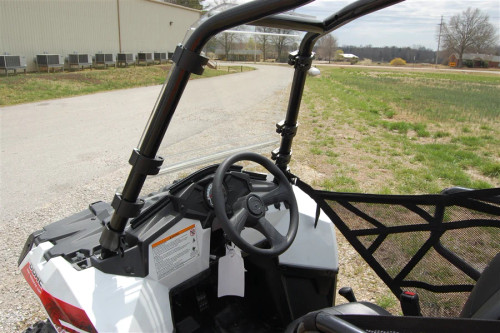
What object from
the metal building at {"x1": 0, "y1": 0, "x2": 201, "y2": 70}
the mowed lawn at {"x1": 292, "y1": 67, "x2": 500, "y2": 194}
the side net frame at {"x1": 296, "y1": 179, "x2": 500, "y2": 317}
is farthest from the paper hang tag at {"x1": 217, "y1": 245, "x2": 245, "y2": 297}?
the metal building at {"x1": 0, "y1": 0, "x2": 201, "y2": 70}

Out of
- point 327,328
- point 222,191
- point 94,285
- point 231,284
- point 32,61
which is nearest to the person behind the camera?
point 327,328

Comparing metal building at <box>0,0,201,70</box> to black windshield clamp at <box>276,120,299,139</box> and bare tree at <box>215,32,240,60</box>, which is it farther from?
bare tree at <box>215,32,240,60</box>

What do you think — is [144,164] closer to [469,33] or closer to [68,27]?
[469,33]

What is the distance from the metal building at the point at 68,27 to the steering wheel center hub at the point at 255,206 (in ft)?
53.1

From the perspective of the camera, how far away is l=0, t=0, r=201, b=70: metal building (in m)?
18.6

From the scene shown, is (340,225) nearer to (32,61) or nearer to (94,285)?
(94,285)

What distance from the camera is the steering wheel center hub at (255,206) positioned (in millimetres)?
1852

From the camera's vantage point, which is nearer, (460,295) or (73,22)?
(460,295)

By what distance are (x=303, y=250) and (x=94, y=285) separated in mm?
1178

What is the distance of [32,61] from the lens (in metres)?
19.9

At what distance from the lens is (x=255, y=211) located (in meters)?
1.86

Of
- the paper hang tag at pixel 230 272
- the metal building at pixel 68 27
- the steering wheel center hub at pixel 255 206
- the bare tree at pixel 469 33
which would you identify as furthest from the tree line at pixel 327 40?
the metal building at pixel 68 27

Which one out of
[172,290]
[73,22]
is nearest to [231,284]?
[172,290]

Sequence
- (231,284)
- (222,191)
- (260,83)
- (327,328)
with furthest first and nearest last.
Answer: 1. (260,83)
2. (231,284)
3. (222,191)
4. (327,328)
